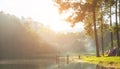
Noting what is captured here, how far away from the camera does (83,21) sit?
62375mm

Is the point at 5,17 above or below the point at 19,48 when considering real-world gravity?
above

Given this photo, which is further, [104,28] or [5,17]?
[5,17]

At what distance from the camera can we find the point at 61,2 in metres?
58.9

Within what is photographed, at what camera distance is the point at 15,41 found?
411 feet

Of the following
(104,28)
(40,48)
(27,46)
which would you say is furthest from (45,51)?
(104,28)

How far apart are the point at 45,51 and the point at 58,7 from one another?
9074 centimetres

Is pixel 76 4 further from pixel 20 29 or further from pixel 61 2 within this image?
pixel 20 29

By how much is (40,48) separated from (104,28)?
77635 millimetres

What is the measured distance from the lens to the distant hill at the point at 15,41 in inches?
4717

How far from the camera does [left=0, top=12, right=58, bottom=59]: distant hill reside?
120 metres

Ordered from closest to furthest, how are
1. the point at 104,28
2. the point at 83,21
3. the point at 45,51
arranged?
the point at 83,21 < the point at 104,28 < the point at 45,51

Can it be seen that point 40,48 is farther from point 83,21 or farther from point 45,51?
point 83,21

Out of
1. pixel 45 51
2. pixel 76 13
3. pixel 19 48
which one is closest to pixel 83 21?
pixel 76 13

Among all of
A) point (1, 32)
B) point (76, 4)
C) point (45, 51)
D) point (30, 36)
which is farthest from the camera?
point (45, 51)
